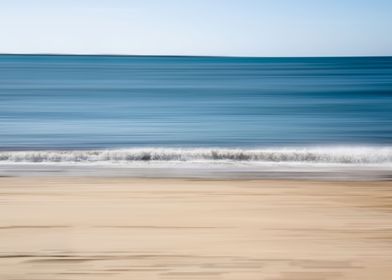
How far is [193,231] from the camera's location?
4.65 metres

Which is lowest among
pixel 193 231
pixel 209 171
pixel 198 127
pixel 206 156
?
pixel 193 231

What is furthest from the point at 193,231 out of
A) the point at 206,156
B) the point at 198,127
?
the point at 198,127

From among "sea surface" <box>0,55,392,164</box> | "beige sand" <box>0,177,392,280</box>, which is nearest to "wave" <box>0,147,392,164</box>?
"sea surface" <box>0,55,392,164</box>

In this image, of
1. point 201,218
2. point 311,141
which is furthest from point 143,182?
point 311,141

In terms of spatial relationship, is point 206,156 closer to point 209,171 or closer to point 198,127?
point 209,171

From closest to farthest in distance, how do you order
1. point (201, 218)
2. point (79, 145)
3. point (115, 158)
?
1. point (201, 218)
2. point (115, 158)
3. point (79, 145)

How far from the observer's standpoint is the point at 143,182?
7145 mm

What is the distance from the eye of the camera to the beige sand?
12.2 ft

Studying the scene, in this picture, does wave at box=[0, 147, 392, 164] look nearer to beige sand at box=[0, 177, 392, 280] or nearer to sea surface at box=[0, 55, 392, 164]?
sea surface at box=[0, 55, 392, 164]

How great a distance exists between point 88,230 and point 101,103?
31.1m

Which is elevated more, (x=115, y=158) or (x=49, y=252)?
(x=115, y=158)

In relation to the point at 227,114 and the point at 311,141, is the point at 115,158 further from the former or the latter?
the point at 227,114

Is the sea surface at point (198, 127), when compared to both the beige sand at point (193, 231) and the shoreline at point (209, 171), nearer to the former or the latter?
the shoreline at point (209, 171)

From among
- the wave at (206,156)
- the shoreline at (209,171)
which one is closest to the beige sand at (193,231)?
the shoreline at (209,171)
